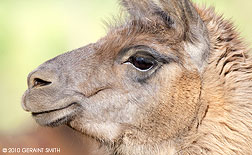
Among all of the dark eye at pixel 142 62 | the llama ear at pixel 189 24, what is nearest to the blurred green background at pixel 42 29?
the dark eye at pixel 142 62

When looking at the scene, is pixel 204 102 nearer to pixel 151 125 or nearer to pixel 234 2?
pixel 151 125

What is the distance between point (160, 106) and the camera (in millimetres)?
4926

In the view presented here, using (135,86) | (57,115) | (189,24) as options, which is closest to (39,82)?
(57,115)

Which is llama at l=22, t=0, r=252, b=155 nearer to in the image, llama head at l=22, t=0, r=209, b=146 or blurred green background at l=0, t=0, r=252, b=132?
llama head at l=22, t=0, r=209, b=146

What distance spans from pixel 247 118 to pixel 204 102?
40 cm

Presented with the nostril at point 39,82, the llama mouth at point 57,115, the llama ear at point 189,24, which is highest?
the llama ear at point 189,24

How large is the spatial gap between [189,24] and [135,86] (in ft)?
2.43

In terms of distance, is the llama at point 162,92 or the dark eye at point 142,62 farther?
the dark eye at point 142,62

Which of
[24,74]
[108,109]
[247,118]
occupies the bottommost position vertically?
[247,118]

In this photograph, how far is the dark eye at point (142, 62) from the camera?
499cm

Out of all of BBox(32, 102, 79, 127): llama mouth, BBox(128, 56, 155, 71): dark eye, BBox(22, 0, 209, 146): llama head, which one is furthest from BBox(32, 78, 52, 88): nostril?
BBox(128, 56, 155, 71): dark eye

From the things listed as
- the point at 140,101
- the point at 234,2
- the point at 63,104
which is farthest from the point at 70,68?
the point at 234,2

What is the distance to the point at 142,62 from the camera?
5012 mm

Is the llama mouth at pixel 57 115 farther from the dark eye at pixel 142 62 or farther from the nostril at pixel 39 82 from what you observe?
the dark eye at pixel 142 62
